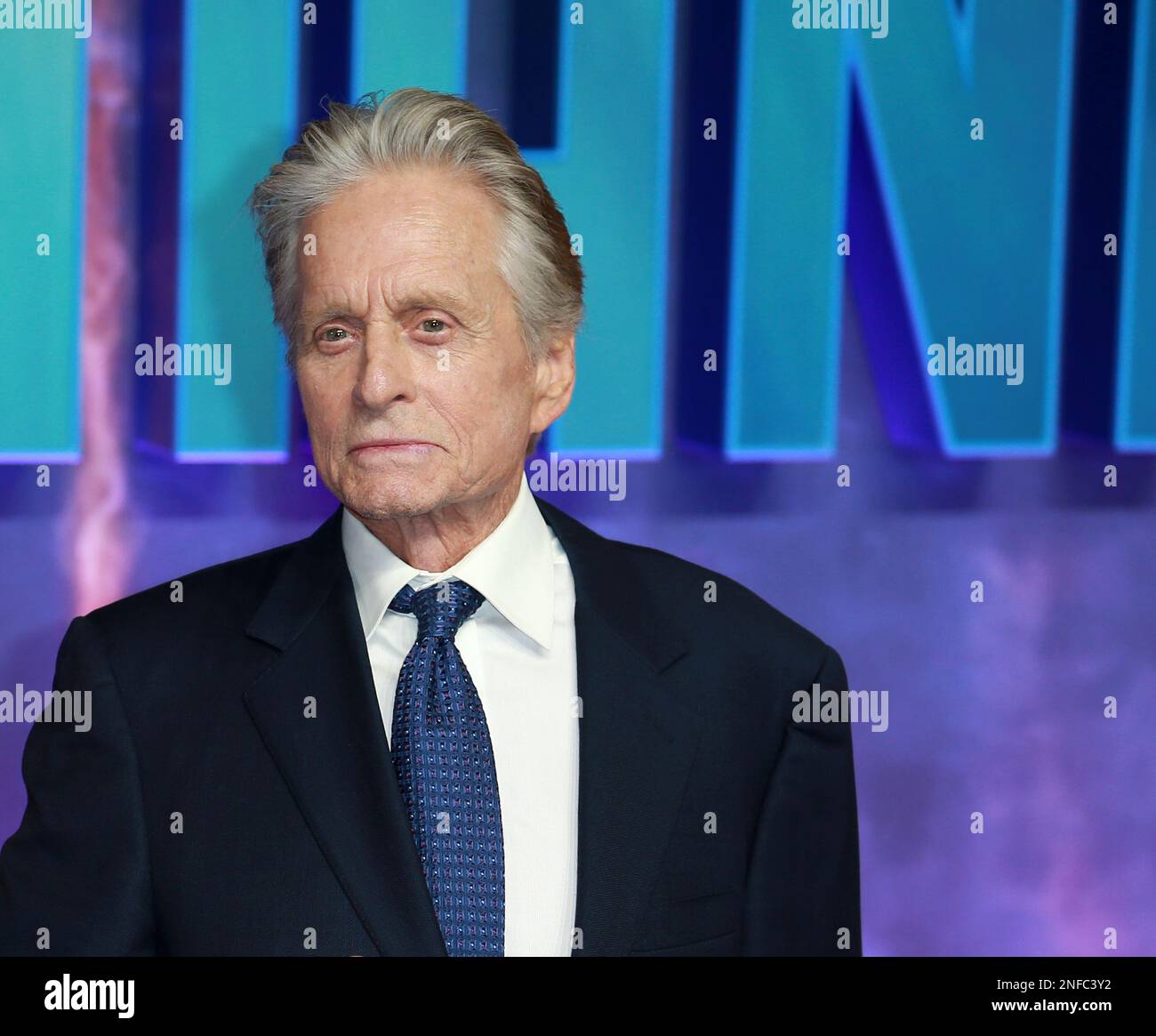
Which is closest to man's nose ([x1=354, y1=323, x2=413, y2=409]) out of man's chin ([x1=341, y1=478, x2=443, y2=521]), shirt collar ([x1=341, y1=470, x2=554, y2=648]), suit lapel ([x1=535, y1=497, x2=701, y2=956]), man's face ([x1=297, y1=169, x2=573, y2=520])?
man's face ([x1=297, y1=169, x2=573, y2=520])

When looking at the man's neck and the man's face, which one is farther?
the man's neck

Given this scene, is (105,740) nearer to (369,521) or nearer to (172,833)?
(172,833)

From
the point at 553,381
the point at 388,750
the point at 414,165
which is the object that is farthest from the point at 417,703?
the point at 414,165

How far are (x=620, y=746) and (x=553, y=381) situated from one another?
2.00 ft

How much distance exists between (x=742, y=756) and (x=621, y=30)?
1859 millimetres

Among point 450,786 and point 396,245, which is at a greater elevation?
point 396,245

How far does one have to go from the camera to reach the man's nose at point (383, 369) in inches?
78.4

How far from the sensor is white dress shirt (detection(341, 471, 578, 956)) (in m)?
1.98

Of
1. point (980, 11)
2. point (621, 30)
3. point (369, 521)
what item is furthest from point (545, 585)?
point (980, 11)

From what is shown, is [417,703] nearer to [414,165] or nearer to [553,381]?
[553,381]

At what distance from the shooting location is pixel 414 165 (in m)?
2.07

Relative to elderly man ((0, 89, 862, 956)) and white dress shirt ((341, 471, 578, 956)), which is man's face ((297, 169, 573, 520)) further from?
white dress shirt ((341, 471, 578, 956))

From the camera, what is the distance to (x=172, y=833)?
6.39ft

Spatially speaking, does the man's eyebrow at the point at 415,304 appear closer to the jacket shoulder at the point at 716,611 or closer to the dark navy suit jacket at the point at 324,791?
the dark navy suit jacket at the point at 324,791
